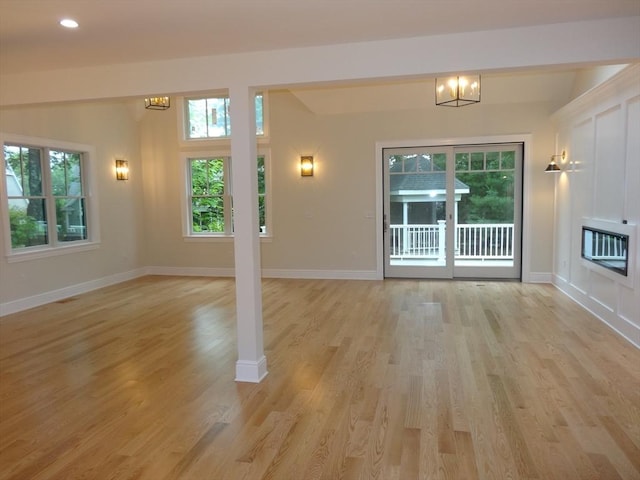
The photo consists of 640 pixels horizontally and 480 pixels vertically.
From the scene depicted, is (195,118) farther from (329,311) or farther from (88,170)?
(329,311)

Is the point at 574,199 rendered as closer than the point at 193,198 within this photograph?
Yes

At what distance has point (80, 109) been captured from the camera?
6.65 metres

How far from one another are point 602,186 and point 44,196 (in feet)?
22.8

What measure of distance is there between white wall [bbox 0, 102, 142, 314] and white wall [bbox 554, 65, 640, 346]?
5518 mm

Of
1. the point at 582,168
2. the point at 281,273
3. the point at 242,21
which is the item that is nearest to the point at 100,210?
the point at 281,273

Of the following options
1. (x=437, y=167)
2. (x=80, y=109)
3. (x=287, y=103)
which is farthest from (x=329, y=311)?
(x=80, y=109)

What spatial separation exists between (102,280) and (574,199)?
7030 mm

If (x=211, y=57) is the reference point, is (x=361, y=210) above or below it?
below

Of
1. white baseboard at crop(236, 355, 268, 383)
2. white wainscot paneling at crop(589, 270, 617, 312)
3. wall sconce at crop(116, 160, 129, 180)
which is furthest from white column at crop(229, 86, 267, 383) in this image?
wall sconce at crop(116, 160, 129, 180)

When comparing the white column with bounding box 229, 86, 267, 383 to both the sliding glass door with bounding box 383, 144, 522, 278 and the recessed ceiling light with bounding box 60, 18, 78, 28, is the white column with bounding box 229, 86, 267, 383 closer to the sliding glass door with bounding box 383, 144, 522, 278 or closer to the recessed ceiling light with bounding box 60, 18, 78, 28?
the recessed ceiling light with bounding box 60, 18, 78, 28

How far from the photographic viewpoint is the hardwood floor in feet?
7.61

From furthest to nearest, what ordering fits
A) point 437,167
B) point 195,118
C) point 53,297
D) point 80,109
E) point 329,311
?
point 195,118 → point 437,167 → point 80,109 → point 53,297 → point 329,311

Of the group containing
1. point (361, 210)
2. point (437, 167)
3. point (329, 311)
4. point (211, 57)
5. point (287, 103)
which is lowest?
point (329, 311)

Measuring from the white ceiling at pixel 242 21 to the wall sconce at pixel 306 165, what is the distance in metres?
4.24
